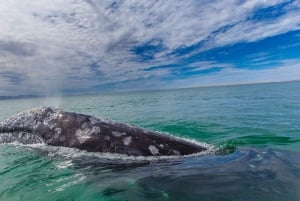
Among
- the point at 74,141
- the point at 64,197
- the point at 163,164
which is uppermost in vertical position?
the point at 74,141

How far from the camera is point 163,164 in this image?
7.10 m

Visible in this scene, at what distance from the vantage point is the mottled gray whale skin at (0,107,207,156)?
775 centimetres

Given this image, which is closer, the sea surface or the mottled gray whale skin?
the sea surface

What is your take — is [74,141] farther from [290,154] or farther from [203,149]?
[290,154]

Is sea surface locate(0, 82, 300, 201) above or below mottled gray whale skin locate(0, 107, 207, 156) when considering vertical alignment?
below

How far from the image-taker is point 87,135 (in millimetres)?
8062

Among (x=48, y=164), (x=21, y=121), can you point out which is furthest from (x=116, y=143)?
(x=21, y=121)

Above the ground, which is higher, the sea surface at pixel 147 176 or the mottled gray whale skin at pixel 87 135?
the mottled gray whale skin at pixel 87 135

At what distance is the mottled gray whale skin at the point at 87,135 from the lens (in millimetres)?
7750

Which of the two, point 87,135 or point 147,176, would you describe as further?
point 87,135

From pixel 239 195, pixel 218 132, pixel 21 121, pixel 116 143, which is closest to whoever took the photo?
pixel 239 195

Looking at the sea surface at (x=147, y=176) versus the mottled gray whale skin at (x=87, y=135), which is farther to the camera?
the mottled gray whale skin at (x=87, y=135)

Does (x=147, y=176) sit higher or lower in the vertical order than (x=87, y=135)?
lower

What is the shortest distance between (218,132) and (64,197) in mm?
9569
